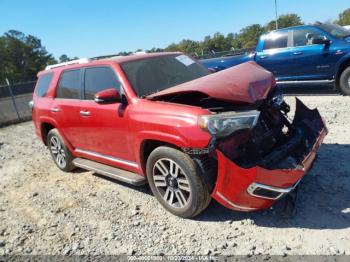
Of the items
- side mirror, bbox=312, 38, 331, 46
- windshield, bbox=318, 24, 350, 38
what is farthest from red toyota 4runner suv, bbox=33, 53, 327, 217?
windshield, bbox=318, 24, 350, 38

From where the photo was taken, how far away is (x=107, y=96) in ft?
13.9


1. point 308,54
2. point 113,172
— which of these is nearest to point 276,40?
point 308,54

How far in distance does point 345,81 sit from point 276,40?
2.26m

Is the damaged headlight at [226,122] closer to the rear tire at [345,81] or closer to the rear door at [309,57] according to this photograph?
the rear tire at [345,81]

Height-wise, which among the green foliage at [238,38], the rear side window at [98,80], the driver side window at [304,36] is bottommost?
the green foliage at [238,38]

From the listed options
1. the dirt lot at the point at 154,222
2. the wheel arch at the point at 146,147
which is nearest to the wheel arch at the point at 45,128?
the dirt lot at the point at 154,222

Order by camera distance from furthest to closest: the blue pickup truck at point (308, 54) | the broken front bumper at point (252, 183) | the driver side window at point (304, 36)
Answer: the driver side window at point (304, 36)
the blue pickup truck at point (308, 54)
the broken front bumper at point (252, 183)

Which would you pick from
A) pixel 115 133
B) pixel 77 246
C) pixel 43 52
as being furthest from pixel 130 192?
pixel 43 52

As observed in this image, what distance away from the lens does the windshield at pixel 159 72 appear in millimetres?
4562

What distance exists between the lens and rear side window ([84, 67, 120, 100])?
4.71 m

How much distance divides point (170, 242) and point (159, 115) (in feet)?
4.36

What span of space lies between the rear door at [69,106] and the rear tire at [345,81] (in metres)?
6.24

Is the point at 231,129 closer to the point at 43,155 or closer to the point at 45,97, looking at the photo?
the point at 45,97

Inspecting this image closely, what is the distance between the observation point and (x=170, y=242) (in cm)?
374
